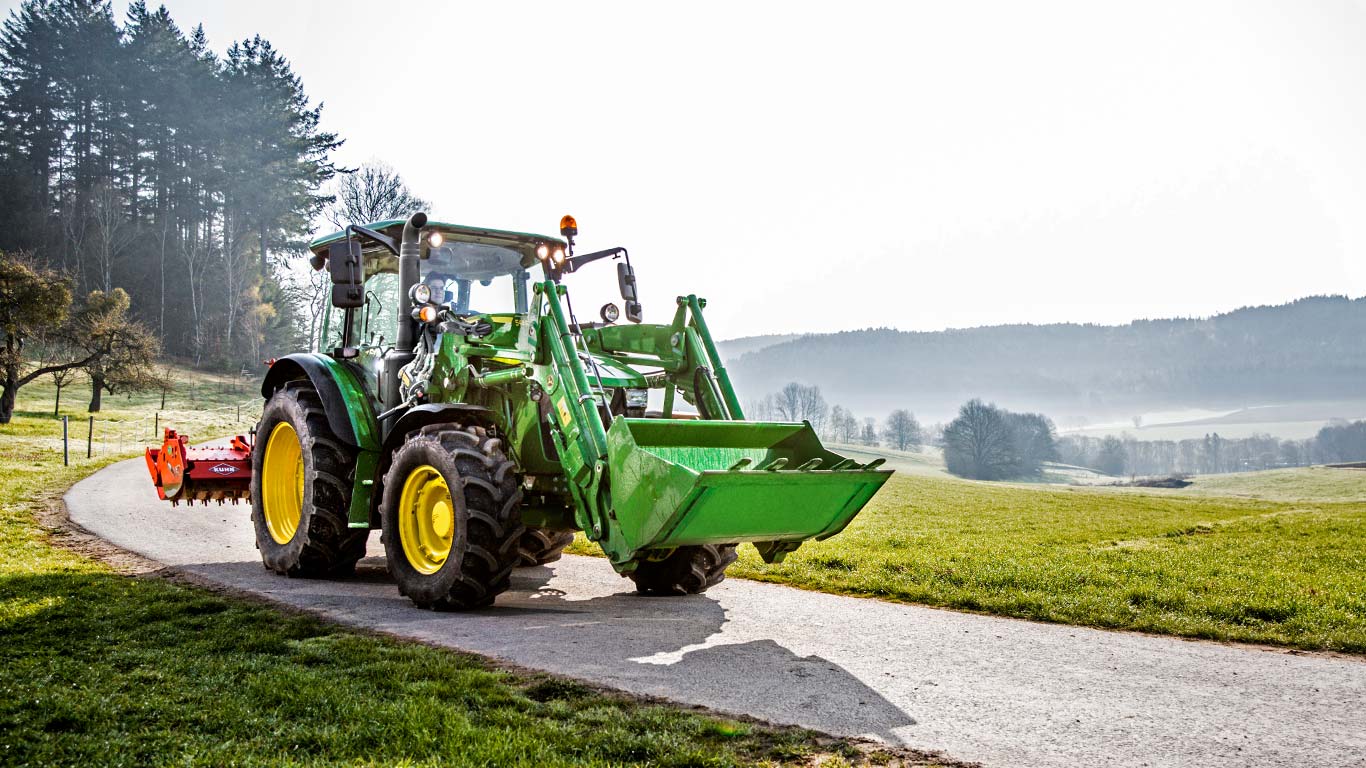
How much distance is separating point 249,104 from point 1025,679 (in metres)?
72.2

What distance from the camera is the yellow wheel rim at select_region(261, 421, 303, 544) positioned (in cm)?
980

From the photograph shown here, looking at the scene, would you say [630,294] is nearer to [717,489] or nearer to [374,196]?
[717,489]

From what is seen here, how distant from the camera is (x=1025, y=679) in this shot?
5.48m

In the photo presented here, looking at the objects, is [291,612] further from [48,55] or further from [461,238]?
[48,55]

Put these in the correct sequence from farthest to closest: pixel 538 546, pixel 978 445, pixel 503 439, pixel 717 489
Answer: pixel 978 445 < pixel 538 546 < pixel 503 439 < pixel 717 489

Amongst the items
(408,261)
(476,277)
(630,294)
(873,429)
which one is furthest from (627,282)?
(873,429)

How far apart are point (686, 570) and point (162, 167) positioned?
2751 inches

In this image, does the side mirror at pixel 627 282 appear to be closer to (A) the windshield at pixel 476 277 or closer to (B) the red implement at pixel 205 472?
(A) the windshield at pixel 476 277

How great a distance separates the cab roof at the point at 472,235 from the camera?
8734 mm

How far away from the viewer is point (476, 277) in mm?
8984

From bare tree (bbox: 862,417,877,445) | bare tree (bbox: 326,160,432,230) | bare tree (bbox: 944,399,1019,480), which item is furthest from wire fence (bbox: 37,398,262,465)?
bare tree (bbox: 862,417,877,445)

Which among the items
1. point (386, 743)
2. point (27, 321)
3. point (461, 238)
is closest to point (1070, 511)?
point (461, 238)

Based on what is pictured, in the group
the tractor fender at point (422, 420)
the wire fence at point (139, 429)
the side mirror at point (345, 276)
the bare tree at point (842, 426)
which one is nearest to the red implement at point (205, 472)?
the tractor fender at point (422, 420)

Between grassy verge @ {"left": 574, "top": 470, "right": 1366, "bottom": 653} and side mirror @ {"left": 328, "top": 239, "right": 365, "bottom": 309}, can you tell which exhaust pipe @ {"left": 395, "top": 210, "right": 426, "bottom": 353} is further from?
grassy verge @ {"left": 574, "top": 470, "right": 1366, "bottom": 653}
